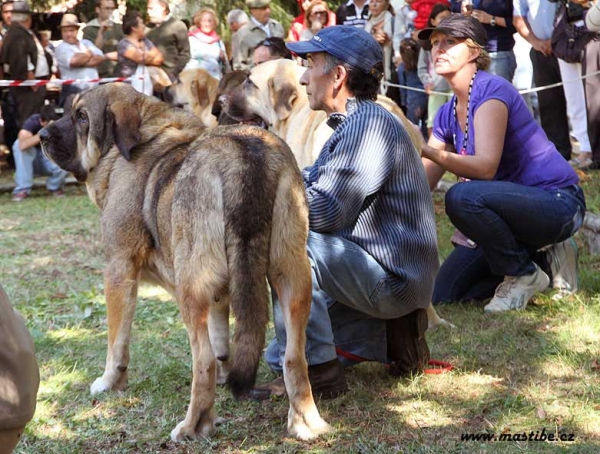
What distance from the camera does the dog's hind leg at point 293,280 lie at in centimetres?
345

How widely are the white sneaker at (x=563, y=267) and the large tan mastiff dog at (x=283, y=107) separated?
144 cm

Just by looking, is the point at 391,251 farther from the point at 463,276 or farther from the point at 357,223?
the point at 463,276

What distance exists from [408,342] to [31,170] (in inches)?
338

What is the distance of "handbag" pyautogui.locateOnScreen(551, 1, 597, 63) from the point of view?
8.08m

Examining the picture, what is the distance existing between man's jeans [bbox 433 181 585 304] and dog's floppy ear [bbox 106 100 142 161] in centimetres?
189

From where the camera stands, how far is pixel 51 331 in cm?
554

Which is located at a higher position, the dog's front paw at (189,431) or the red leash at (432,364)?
the dog's front paw at (189,431)

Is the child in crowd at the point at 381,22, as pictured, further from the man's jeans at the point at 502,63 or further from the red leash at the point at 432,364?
the red leash at the point at 432,364

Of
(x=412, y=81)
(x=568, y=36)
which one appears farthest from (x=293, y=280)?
(x=412, y=81)

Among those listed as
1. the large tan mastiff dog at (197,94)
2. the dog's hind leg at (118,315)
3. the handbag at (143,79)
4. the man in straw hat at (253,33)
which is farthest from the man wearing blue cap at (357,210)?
the handbag at (143,79)

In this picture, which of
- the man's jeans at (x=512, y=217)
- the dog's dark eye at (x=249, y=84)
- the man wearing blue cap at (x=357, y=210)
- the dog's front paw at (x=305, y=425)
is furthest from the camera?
the dog's dark eye at (x=249, y=84)

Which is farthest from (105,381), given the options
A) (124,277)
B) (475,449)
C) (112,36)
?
(112,36)

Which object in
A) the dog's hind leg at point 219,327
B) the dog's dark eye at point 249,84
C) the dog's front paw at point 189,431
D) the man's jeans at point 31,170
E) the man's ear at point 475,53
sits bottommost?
the man's jeans at point 31,170

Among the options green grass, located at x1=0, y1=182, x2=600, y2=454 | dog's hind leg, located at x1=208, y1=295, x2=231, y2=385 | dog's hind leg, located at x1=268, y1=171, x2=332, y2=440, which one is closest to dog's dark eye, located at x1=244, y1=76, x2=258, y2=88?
green grass, located at x1=0, y1=182, x2=600, y2=454
